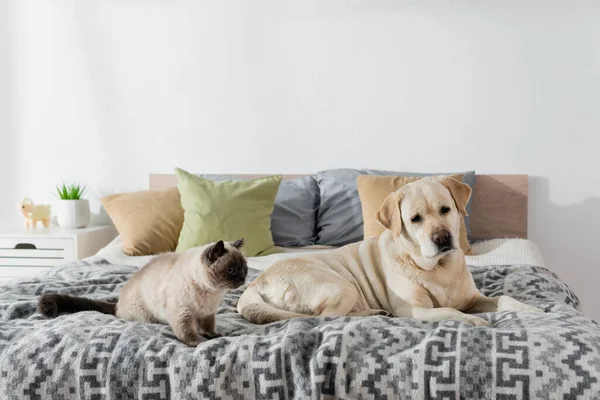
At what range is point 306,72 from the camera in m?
3.81

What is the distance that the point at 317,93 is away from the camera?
12.5 ft

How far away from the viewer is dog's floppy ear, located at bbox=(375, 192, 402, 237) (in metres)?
1.99

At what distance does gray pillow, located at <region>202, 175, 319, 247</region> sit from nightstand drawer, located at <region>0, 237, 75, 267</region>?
1.11m

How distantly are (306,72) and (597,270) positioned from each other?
1.90m

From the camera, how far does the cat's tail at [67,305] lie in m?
1.90

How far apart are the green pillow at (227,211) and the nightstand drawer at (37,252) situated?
74 cm

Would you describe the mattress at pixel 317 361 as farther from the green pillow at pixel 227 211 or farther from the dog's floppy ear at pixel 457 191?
the green pillow at pixel 227 211

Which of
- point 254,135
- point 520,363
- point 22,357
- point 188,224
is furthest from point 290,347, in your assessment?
point 254,135

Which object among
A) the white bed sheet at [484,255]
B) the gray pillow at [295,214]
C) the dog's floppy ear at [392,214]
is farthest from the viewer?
the gray pillow at [295,214]

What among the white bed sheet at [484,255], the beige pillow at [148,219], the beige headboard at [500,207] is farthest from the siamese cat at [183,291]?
the beige headboard at [500,207]

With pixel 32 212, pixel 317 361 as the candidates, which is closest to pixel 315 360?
pixel 317 361

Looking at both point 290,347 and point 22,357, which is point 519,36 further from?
point 22,357

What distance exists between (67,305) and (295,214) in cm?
167

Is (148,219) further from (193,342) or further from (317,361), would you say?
(317,361)
